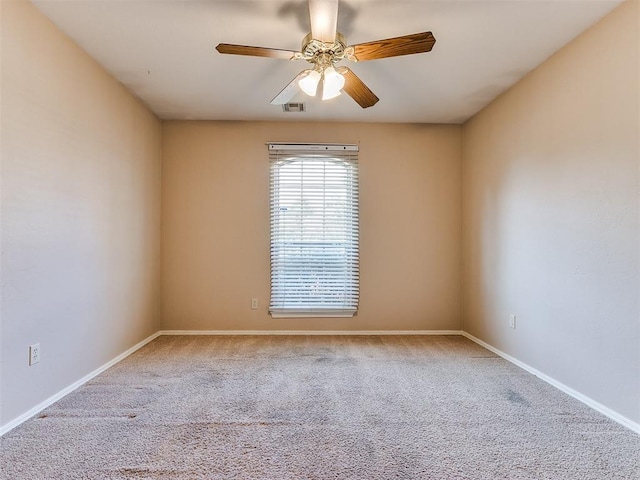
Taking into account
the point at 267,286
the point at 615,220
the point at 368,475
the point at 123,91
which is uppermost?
the point at 123,91

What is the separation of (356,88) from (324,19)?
646mm

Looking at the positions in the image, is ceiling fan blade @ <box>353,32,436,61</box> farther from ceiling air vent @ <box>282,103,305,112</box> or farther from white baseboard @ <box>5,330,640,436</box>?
white baseboard @ <box>5,330,640,436</box>

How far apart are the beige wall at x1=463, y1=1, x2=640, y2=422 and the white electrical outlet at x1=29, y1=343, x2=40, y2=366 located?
350 centimetres

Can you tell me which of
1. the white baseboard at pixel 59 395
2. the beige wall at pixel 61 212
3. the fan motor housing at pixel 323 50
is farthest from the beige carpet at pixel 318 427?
the fan motor housing at pixel 323 50

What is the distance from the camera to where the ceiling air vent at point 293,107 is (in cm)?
340

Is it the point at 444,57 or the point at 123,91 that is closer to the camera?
the point at 444,57

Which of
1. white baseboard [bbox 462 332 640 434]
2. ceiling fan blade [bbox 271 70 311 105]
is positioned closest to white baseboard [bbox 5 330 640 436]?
white baseboard [bbox 462 332 640 434]

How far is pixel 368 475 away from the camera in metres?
1.51

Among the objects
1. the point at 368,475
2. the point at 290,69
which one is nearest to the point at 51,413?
the point at 368,475

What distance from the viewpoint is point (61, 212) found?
2.27 metres

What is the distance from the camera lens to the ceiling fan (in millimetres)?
1755

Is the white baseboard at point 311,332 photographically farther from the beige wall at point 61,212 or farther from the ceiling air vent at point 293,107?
the ceiling air vent at point 293,107

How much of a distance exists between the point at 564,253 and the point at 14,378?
11.8ft

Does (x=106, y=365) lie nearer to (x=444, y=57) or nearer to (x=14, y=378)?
(x=14, y=378)
